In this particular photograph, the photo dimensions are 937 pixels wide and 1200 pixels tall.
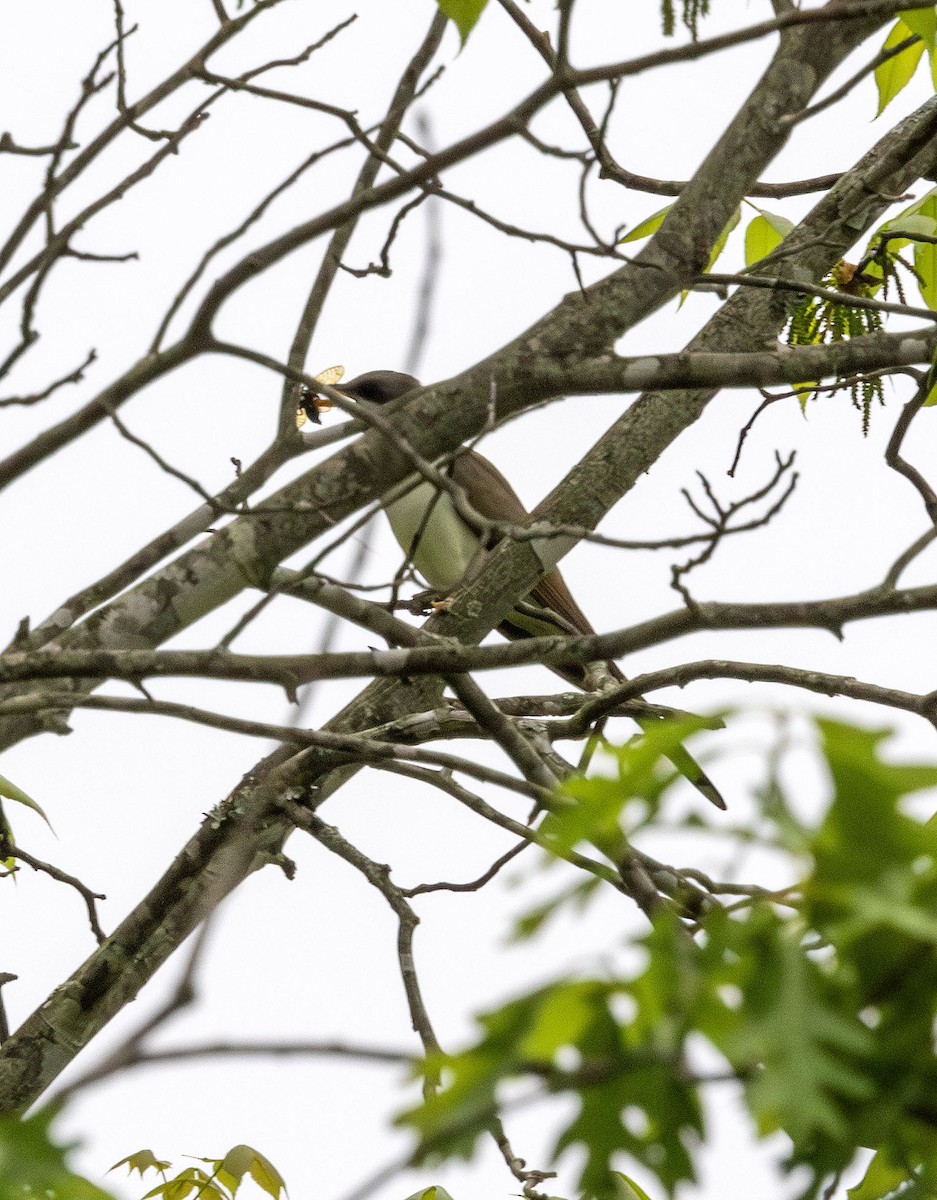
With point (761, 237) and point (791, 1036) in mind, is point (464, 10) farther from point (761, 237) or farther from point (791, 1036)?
point (761, 237)

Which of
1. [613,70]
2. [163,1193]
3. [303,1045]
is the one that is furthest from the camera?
[163,1193]

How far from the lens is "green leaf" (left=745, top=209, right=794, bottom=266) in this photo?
3859mm

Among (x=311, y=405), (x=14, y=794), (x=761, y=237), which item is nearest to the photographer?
(x=14, y=794)

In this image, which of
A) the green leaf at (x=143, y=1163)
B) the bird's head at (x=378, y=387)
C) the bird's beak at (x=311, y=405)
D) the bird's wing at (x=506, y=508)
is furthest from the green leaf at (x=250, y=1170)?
the bird's head at (x=378, y=387)

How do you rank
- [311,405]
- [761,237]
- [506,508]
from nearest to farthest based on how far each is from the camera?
[761,237]
[311,405]
[506,508]

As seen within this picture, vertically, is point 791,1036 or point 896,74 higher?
point 896,74

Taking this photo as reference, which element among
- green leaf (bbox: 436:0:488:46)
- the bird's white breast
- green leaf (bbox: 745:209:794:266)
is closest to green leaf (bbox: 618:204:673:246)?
green leaf (bbox: 745:209:794:266)

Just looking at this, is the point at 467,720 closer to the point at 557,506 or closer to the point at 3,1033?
the point at 557,506

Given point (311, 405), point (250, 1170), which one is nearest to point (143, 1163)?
point (250, 1170)

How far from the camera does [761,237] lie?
3945mm

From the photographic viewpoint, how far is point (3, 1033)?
3.69 m

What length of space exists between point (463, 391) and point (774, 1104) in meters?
1.66

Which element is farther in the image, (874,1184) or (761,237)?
(761,237)

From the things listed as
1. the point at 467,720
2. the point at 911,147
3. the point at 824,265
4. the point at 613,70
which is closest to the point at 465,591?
the point at 467,720
